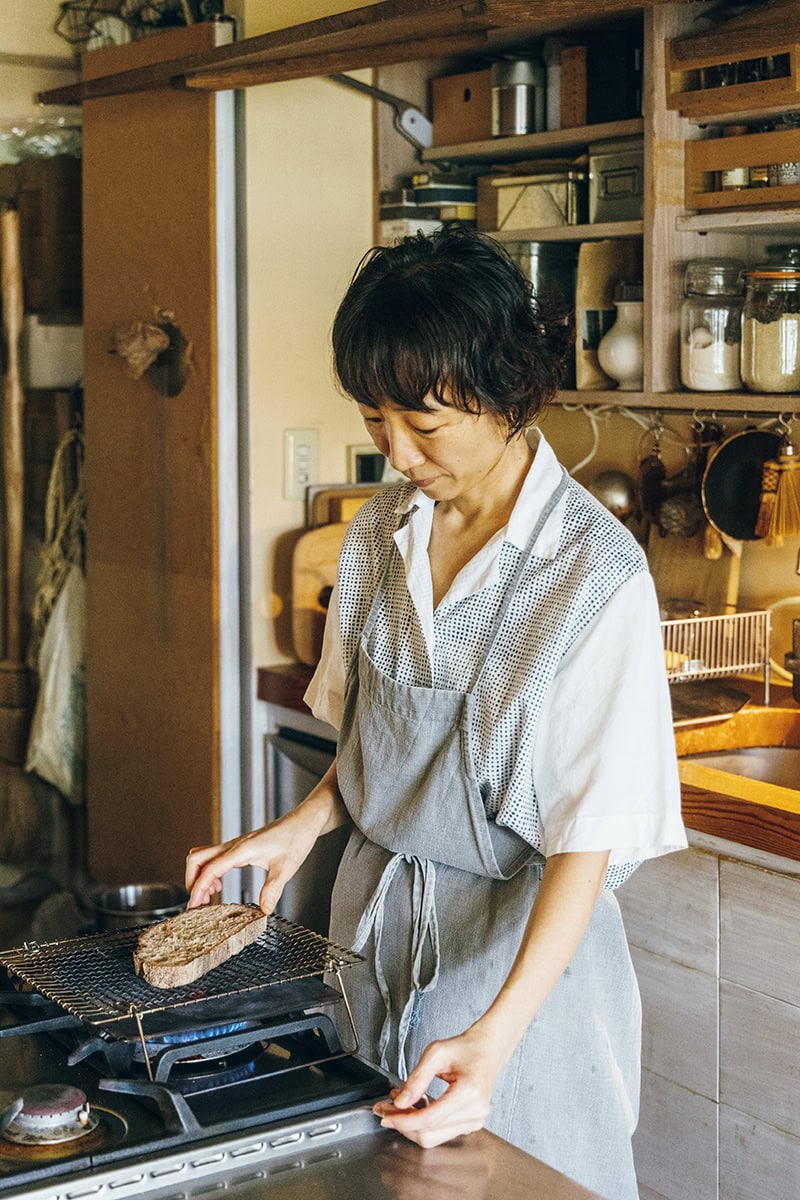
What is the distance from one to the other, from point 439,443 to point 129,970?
22.8 inches

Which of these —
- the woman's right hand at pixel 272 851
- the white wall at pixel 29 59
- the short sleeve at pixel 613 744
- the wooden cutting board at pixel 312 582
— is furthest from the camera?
the wooden cutting board at pixel 312 582

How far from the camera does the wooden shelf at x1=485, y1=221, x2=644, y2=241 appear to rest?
7.86 feet

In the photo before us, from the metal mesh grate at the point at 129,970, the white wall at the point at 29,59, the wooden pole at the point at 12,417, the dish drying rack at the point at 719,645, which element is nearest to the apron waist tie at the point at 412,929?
the metal mesh grate at the point at 129,970

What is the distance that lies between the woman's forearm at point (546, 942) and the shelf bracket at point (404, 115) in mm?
1923

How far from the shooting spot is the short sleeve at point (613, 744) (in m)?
1.33

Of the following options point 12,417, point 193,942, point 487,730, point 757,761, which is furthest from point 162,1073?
point 12,417

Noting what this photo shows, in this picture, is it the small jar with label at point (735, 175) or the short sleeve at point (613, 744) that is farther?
the small jar with label at point (735, 175)

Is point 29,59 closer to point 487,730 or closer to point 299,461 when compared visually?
point 299,461

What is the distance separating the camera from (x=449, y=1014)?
1519mm

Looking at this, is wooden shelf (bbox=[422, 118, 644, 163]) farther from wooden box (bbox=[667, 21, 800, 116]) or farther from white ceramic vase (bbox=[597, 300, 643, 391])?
white ceramic vase (bbox=[597, 300, 643, 391])

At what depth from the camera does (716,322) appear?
2.29 m

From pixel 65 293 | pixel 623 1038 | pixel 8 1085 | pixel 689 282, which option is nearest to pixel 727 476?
pixel 689 282

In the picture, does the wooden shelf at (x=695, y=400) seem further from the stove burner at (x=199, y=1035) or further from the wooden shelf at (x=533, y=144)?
the stove burner at (x=199, y=1035)

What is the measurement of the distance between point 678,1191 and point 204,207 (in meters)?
1.91
